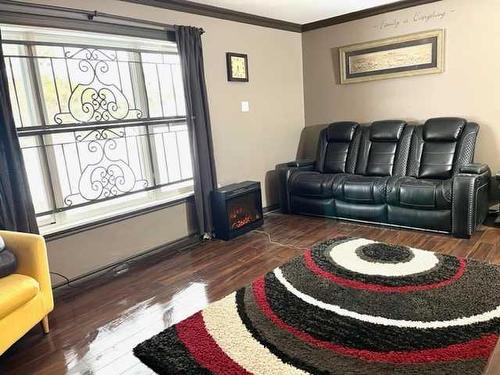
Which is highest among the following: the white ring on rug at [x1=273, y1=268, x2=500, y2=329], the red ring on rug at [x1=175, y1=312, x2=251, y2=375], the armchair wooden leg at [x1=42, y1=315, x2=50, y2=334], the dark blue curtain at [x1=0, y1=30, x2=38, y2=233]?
the dark blue curtain at [x1=0, y1=30, x2=38, y2=233]

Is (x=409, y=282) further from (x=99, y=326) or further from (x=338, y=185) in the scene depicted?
(x=99, y=326)

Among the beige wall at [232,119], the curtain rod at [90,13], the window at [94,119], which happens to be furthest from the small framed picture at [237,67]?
the curtain rod at [90,13]

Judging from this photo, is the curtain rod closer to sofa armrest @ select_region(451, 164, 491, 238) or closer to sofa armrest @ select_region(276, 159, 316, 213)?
sofa armrest @ select_region(276, 159, 316, 213)

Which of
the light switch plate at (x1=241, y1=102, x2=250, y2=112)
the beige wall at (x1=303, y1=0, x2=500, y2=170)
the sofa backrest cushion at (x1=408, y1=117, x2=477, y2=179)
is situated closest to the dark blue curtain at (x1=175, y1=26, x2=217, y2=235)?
the light switch plate at (x1=241, y1=102, x2=250, y2=112)

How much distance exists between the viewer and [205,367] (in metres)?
1.85

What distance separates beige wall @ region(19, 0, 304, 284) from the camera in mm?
3096

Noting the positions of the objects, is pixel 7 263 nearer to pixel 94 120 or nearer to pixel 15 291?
pixel 15 291

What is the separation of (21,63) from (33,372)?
2079 mm

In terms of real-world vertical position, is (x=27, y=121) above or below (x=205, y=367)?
above

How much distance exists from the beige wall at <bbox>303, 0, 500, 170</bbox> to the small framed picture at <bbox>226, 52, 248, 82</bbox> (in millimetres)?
1236

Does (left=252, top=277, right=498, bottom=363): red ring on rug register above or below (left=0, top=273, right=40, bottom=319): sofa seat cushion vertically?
below

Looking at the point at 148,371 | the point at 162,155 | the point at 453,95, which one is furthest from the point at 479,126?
the point at 148,371

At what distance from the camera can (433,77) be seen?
4.14 meters

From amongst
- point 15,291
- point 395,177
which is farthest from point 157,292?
point 395,177
